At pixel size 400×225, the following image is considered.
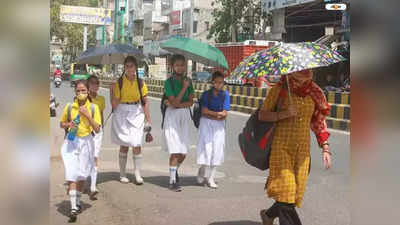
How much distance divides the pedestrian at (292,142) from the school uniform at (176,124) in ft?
8.06

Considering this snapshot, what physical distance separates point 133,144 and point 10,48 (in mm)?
4924

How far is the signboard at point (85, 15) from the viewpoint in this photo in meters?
37.7

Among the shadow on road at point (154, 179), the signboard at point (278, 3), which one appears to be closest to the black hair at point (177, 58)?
the shadow on road at point (154, 179)

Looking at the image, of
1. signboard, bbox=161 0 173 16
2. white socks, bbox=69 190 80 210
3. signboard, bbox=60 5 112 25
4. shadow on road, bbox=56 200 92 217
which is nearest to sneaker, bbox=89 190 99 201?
shadow on road, bbox=56 200 92 217

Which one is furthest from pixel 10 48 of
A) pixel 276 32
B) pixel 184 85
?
pixel 276 32

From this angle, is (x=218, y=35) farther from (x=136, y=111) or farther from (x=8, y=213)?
(x=8, y=213)

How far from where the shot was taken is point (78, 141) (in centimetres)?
507

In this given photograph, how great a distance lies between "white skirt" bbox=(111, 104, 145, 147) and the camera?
6.43m

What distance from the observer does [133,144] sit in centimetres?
644

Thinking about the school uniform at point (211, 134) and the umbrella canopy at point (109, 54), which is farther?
the umbrella canopy at point (109, 54)

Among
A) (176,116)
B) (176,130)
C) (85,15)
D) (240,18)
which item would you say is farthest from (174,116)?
(85,15)

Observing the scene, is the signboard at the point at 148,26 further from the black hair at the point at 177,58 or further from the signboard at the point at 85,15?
the black hair at the point at 177,58

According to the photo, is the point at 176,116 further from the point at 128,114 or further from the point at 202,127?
the point at 128,114

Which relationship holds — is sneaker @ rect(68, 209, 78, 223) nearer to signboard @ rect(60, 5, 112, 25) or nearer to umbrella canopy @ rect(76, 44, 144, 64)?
umbrella canopy @ rect(76, 44, 144, 64)
